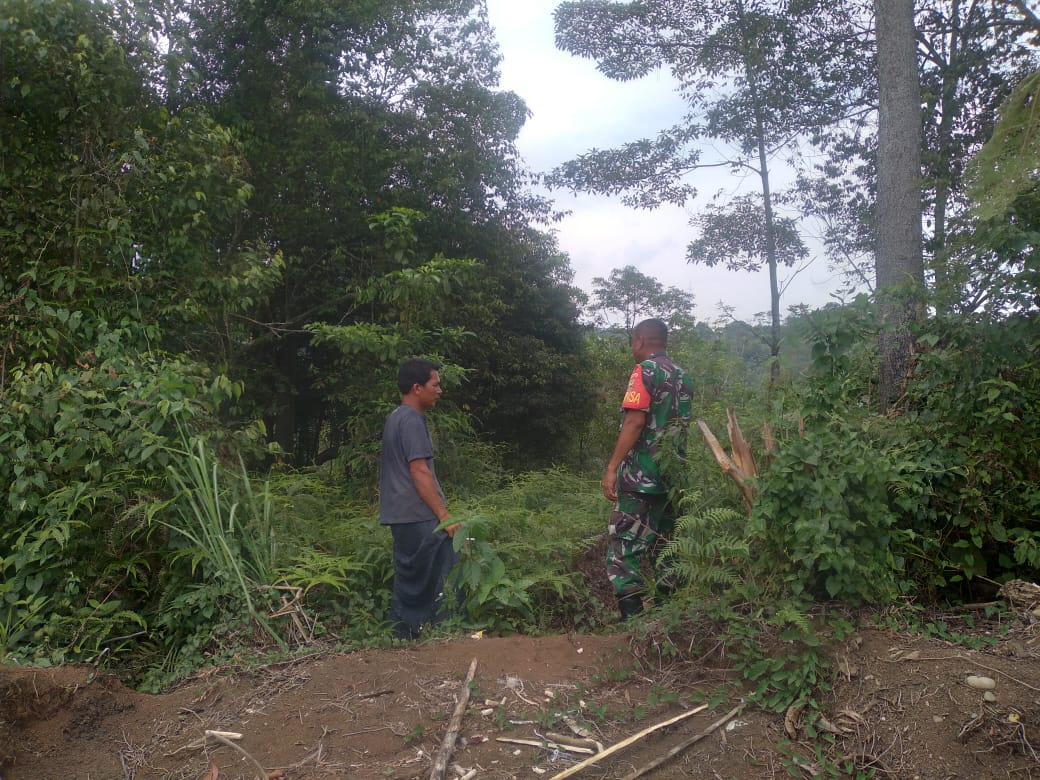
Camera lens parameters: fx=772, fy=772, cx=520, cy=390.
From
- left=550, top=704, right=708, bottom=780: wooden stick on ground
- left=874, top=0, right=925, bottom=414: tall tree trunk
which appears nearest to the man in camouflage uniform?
left=550, top=704, right=708, bottom=780: wooden stick on ground

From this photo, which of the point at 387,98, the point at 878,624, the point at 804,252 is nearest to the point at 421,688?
the point at 878,624

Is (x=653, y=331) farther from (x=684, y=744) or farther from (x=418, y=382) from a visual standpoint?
(x=684, y=744)

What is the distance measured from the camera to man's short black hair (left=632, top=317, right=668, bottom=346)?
465cm

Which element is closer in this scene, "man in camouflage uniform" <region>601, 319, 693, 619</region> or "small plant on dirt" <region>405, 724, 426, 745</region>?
"small plant on dirt" <region>405, 724, 426, 745</region>

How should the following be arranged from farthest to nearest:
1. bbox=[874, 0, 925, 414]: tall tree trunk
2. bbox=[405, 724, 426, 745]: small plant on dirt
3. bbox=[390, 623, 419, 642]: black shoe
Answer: bbox=[874, 0, 925, 414]: tall tree trunk, bbox=[390, 623, 419, 642]: black shoe, bbox=[405, 724, 426, 745]: small plant on dirt

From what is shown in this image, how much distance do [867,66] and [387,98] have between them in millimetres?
8025

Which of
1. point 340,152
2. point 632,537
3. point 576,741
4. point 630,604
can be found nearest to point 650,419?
A: point 632,537

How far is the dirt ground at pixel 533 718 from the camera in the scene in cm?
286

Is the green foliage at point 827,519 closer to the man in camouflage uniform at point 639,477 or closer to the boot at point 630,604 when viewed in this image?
the man in camouflage uniform at point 639,477

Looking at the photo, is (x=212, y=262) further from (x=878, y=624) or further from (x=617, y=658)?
(x=878, y=624)

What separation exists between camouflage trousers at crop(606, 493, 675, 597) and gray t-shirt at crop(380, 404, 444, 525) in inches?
42.5

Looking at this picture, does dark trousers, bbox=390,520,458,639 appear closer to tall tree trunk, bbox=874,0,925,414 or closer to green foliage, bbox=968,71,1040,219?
green foliage, bbox=968,71,1040,219

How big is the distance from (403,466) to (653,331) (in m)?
1.70

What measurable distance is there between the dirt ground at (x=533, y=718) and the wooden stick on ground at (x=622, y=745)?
2cm
